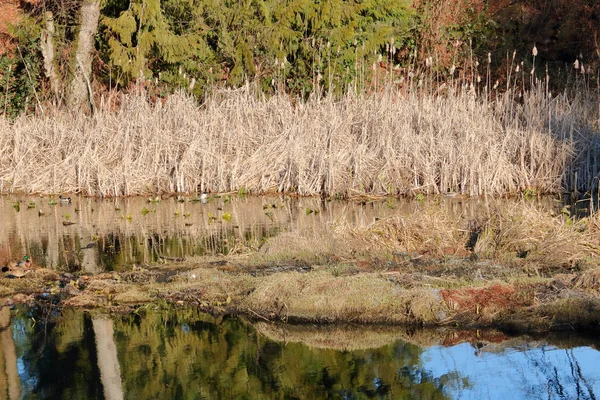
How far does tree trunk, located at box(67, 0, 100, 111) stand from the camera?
19.9 meters

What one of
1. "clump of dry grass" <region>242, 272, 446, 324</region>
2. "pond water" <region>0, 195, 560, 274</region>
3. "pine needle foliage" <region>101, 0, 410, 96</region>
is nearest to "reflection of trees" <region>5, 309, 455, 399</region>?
"clump of dry grass" <region>242, 272, 446, 324</region>

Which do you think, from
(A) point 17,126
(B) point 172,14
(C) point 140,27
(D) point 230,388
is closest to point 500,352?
(D) point 230,388

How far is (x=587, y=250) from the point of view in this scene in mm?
8367

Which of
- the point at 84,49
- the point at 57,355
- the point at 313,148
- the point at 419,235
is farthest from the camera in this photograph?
the point at 84,49

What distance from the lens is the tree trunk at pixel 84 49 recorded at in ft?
65.4

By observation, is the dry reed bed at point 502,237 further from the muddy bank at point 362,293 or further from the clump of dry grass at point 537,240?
the muddy bank at point 362,293

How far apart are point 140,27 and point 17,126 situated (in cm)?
457

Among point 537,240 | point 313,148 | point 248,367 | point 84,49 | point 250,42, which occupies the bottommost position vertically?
point 248,367

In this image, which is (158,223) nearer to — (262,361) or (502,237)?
(502,237)

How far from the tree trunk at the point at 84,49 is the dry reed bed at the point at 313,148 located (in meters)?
3.85

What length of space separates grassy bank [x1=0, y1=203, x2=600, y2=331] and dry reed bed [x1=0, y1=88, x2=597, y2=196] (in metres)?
4.91

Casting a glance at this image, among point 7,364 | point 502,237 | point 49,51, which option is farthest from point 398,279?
point 49,51

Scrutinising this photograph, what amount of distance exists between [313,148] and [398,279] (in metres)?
7.17

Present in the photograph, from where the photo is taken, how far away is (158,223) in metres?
12.2
